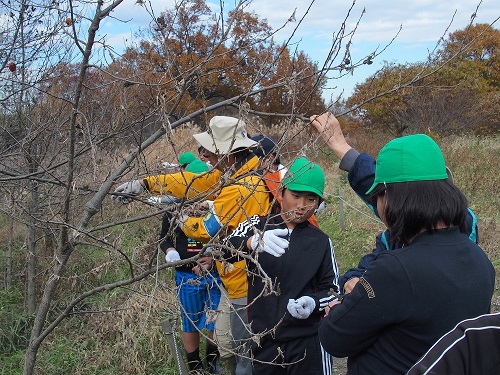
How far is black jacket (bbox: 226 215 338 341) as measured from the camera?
7.90 ft

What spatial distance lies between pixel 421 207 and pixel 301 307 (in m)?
0.96

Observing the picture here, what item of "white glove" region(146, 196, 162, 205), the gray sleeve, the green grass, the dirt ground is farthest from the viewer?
the green grass

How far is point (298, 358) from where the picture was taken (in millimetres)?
2398

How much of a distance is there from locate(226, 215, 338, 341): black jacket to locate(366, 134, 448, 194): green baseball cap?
892mm

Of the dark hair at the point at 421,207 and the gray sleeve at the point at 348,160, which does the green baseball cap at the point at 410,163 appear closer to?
the dark hair at the point at 421,207

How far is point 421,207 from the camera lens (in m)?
1.51

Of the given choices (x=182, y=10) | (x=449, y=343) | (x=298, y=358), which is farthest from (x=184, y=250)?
(x=449, y=343)

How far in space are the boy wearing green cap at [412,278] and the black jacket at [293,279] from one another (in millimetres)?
785

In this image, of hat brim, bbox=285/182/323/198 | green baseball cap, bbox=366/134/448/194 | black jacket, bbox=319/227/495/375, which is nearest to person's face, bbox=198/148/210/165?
hat brim, bbox=285/182/323/198

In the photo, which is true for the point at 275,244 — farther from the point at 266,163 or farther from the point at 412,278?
the point at 412,278

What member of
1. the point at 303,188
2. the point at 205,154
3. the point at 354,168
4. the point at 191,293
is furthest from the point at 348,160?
the point at 191,293

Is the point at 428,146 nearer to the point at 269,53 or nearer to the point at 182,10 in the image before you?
the point at 269,53

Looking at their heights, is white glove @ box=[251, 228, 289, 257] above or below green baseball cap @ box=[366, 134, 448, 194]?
below

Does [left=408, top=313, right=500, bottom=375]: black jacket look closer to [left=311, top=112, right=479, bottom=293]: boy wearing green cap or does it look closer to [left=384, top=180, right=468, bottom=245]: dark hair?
[left=384, top=180, right=468, bottom=245]: dark hair
